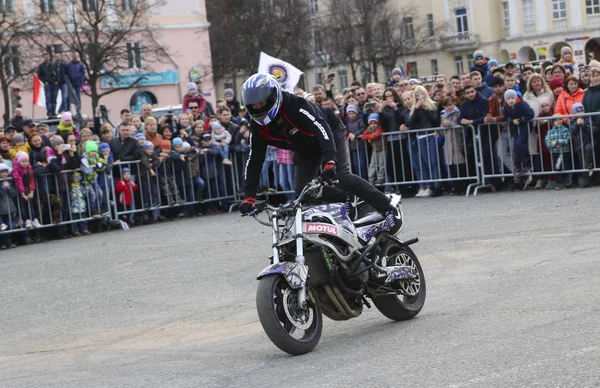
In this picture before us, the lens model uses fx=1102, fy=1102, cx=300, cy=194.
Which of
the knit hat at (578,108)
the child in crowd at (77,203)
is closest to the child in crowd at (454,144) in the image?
the knit hat at (578,108)

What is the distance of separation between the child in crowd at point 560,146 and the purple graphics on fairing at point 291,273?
11.2m

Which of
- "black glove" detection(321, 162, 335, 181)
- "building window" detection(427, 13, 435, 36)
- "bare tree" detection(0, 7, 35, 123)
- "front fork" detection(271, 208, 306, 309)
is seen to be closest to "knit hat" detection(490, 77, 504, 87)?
"black glove" detection(321, 162, 335, 181)

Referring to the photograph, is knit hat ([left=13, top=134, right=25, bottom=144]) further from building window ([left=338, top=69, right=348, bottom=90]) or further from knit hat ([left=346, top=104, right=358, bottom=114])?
building window ([left=338, top=69, right=348, bottom=90])

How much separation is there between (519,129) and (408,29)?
238 feet

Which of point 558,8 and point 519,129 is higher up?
point 558,8

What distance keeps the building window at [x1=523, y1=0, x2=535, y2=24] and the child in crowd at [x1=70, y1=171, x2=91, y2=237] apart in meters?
73.6

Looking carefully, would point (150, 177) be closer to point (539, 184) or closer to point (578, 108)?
point (539, 184)

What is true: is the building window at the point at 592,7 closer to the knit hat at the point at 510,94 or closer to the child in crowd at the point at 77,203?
the knit hat at the point at 510,94

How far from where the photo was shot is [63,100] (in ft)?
108

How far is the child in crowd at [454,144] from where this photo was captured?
19.9 m

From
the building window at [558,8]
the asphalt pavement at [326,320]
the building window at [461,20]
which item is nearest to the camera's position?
the asphalt pavement at [326,320]

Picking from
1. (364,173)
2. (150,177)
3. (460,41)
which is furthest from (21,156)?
(460,41)

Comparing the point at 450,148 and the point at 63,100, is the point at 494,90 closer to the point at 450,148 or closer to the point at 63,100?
the point at 450,148

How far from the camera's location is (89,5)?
56.1 meters
